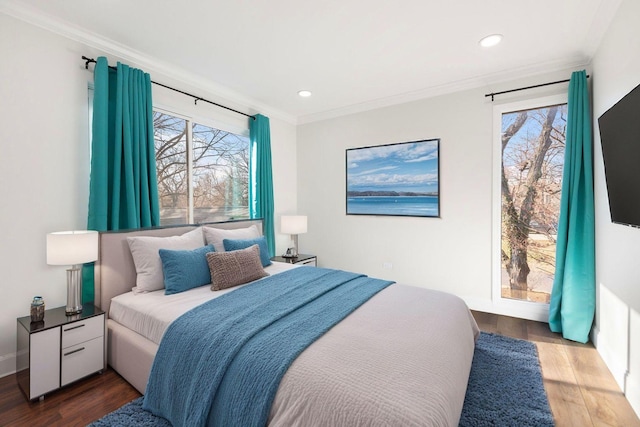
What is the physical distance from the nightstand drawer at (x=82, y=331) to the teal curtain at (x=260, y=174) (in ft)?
7.08

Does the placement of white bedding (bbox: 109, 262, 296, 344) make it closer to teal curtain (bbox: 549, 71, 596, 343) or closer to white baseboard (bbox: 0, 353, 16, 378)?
white baseboard (bbox: 0, 353, 16, 378)

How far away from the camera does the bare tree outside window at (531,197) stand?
3.19 metres

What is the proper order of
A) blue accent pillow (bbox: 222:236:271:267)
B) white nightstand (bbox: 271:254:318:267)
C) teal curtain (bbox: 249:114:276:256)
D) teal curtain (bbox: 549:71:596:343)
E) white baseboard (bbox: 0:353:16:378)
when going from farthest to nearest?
teal curtain (bbox: 249:114:276:256) → white nightstand (bbox: 271:254:318:267) → blue accent pillow (bbox: 222:236:271:267) → teal curtain (bbox: 549:71:596:343) → white baseboard (bbox: 0:353:16:378)

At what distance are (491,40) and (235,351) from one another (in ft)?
10.1

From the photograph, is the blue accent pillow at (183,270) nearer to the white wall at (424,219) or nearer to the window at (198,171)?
the window at (198,171)

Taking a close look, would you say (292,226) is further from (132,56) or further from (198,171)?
(132,56)

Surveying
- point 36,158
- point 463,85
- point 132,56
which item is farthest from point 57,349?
point 463,85

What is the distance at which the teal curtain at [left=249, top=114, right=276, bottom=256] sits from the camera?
4.14m

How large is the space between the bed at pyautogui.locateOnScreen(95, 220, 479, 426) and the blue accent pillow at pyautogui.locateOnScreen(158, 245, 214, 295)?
0.22ft

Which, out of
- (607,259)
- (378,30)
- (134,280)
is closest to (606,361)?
(607,259)

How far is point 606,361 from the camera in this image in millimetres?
2412

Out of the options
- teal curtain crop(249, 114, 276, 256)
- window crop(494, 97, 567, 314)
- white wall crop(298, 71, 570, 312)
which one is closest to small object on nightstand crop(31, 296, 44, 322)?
teal curtain crop(249, 114, 276, 256)

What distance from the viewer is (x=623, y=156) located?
1.73 m

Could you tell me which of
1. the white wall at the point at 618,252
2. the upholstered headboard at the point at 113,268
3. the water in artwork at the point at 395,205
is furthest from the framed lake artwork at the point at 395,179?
the upholstered headboard at the point at 113,268
